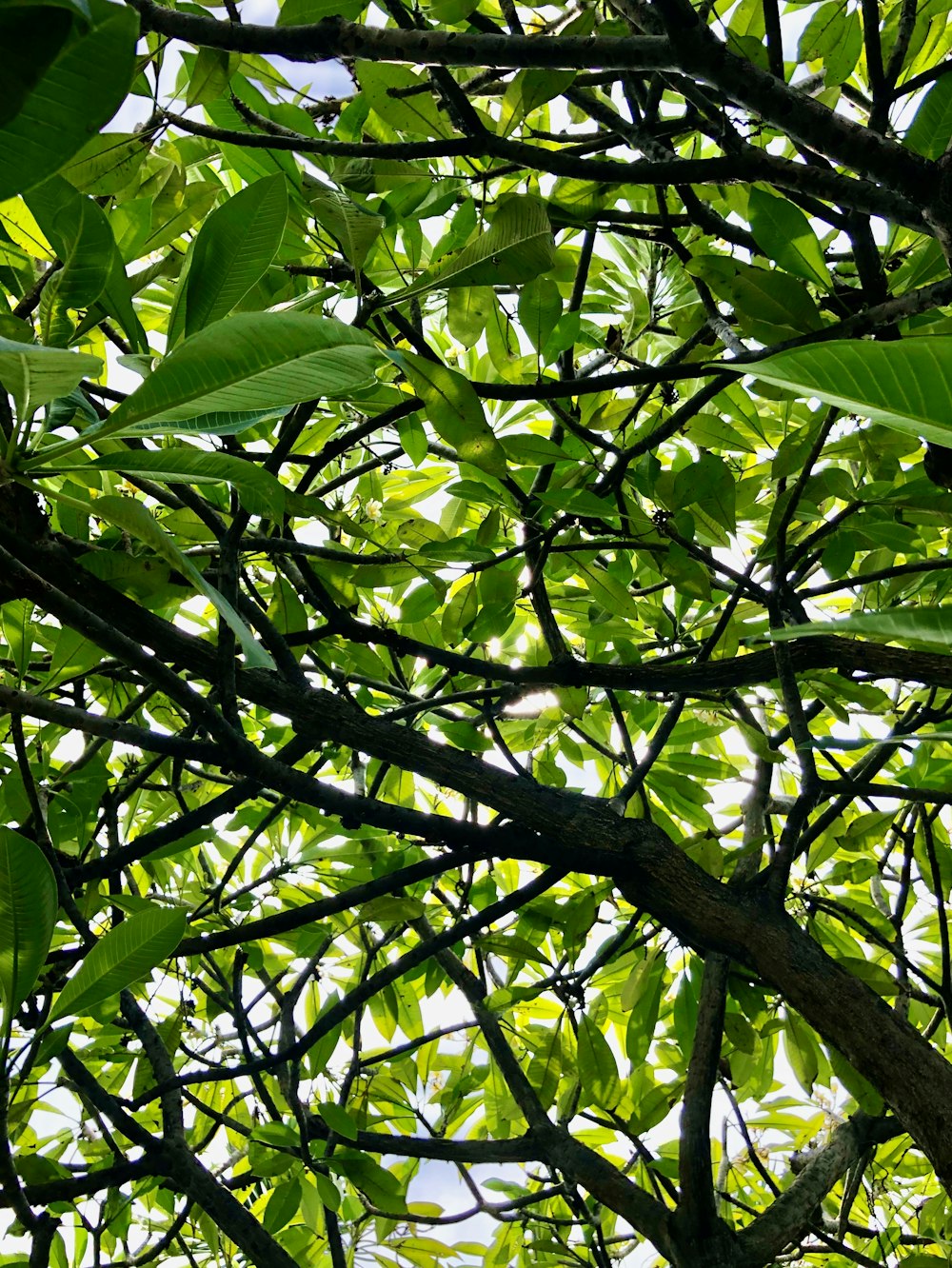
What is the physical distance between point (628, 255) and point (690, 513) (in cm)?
42

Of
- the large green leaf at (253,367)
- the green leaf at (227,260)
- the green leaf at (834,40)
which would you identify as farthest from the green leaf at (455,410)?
the green leaf at (834,40)

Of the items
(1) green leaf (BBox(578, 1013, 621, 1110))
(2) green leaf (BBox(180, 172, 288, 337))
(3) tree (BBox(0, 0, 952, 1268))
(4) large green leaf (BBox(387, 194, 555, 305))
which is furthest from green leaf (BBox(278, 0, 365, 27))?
(1) green leaf (BBox(578, 1013, 621, 1110))

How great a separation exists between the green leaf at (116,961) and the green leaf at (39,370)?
0.44 metres

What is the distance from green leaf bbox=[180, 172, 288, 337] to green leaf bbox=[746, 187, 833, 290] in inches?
17.9

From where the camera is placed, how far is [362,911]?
49.6 inches

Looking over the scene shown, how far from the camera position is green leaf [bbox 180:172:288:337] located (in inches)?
20.9

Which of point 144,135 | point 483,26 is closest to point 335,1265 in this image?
point 144,135

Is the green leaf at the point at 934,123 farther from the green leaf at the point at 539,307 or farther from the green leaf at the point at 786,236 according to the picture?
the green leaf at the point at 539,307

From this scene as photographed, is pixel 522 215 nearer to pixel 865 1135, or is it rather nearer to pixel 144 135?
pixel 144 135

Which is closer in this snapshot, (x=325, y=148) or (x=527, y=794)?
(x=325, y=148)

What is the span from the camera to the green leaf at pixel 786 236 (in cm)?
81

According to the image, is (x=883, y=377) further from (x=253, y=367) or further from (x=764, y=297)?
(x=764, y=297)

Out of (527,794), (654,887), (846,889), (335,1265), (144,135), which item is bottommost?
(335,1265)

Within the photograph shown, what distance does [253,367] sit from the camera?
16.0 inches
